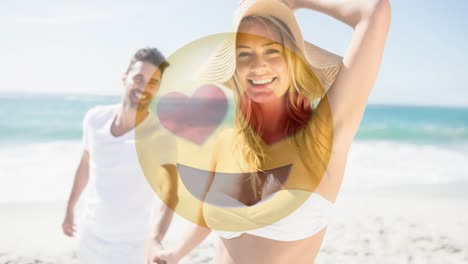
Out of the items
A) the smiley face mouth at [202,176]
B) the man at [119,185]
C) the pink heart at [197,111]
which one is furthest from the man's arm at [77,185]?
→ the smiley face mouth at [202,176]

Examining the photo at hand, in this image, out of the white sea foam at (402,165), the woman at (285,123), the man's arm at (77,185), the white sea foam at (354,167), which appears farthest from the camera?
the white sea foam at (402,165)

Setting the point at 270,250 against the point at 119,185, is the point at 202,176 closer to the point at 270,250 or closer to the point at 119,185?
the point at 270,250

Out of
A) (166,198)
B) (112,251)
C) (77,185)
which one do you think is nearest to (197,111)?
(166,198)

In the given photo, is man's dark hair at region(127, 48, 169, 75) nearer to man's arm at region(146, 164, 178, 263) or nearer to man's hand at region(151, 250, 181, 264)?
man's arm at region(146, 164, 178, 263)

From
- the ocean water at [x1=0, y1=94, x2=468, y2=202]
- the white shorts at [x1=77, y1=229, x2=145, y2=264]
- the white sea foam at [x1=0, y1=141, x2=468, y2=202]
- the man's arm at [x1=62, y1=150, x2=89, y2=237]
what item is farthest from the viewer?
the ocean water at [x1=0, y1=94, x2=468, y2=202]

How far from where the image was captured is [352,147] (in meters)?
12.6

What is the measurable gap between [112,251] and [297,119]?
114 centimetres

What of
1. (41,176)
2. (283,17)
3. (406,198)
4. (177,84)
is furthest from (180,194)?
(41,176)

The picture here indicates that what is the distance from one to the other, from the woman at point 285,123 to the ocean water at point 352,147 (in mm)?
6684

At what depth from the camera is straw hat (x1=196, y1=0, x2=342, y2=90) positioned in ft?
3.64

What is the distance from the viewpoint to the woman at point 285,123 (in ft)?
3.59
